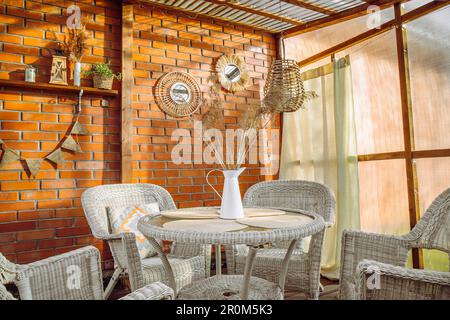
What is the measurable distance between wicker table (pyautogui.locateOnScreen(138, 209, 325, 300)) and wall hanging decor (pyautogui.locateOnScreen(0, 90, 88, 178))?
1.18 metres

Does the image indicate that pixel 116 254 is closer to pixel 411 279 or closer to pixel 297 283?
pixel 297 283

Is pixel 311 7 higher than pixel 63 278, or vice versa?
pixel 311 7

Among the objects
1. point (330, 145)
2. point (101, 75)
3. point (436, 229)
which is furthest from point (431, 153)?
point (101, 75)

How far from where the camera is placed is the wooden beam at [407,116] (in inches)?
98.7

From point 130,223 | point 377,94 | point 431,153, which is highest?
point 377,94

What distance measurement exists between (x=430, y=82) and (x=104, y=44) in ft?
8.49

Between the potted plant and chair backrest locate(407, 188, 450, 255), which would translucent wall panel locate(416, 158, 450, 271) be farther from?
the potted plant

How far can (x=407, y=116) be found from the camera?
2.56 metres

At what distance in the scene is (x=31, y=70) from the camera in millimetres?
2469

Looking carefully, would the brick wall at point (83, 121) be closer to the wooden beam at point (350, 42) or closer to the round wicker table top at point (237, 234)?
the wooden beam at point (350, 42)

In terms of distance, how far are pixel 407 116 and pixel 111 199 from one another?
7.42ft

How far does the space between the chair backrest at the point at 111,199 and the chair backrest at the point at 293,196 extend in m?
0.64

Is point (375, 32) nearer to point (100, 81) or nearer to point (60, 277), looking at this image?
point (100, 81)
